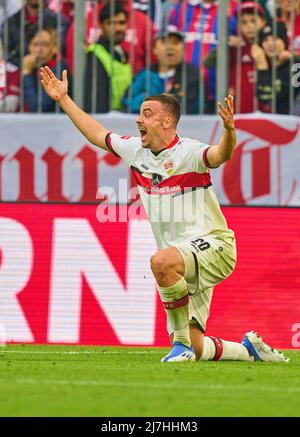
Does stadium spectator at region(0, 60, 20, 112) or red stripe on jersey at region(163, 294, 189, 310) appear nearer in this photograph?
red stripe on jersey at region(163, 294, 189, 310)

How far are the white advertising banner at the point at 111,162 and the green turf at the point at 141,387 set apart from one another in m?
4.09

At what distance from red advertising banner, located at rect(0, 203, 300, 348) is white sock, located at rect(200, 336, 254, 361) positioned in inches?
90.1

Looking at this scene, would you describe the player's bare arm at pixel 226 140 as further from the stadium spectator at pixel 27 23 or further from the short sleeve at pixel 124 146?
the stadium spectator at pixel 27 23

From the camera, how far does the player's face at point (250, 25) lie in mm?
14227

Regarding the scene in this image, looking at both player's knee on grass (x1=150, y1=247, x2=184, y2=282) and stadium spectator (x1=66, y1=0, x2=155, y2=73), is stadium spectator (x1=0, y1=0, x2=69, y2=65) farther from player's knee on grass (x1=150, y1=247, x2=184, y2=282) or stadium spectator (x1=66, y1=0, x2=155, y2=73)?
player's knee on grass (x1=150, y1=247, x2=184, y2=282)

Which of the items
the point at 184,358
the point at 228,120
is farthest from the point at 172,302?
the point at 228,120

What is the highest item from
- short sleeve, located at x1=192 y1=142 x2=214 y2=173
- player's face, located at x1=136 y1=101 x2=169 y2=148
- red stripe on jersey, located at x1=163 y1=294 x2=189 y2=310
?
player's face, located at x1=136 y1=101 x2=169 y2=148

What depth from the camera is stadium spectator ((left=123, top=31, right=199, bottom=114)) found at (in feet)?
46.9

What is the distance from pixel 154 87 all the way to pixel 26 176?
1701 mm

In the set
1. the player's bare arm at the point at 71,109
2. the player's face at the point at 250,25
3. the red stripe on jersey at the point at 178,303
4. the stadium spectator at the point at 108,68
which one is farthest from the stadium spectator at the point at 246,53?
the red stripe on jersey at the point at 178,303

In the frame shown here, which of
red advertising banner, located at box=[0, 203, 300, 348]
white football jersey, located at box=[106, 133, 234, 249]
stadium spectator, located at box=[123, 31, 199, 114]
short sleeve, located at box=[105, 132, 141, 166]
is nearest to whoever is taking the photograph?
white football jersey, located at box=[106, 133, 234, 249]

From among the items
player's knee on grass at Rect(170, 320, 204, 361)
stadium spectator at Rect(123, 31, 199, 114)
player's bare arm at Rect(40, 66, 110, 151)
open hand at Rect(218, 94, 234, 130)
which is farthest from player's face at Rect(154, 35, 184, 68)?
open hand at Rect(218, 94, 234, 130)

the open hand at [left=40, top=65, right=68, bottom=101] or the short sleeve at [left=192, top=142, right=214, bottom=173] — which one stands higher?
the open hand at [left=40, top=65, right=68, bottom=101]

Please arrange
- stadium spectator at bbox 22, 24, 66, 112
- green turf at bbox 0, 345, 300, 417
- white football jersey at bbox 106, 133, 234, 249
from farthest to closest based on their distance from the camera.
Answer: stadium spectator at bbox 22, 24, 66, 112
white football jersey at bbox 106, 133, 234, 249
green turf at bbox 0, 345, 300, 417
